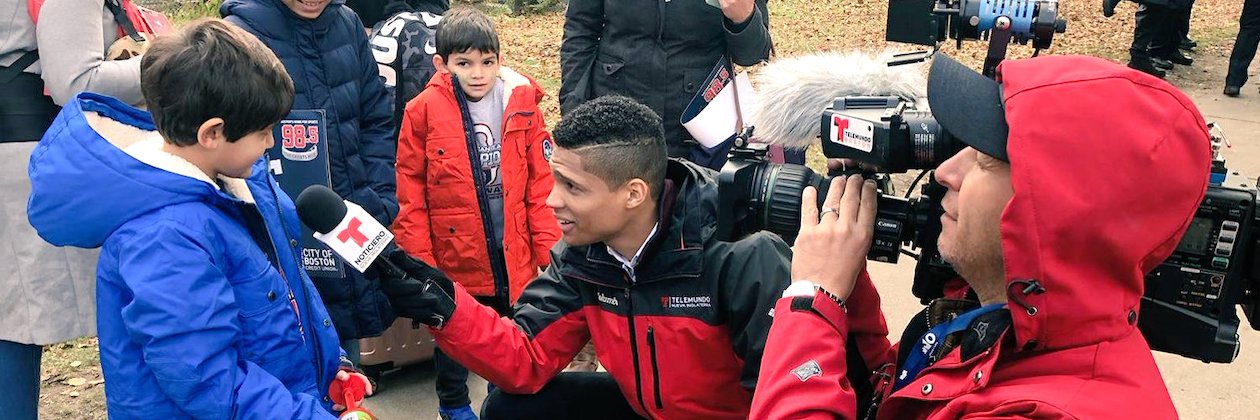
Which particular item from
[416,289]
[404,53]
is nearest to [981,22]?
[416,289]

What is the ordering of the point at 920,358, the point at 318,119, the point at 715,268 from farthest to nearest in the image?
1. the point at 318,119
2. the point at 715,268
3. the point at 920,358

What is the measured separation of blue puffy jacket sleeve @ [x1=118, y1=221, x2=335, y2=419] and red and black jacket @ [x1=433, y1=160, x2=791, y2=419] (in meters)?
0.55

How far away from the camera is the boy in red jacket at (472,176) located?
12.9ft

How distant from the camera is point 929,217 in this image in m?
1.96

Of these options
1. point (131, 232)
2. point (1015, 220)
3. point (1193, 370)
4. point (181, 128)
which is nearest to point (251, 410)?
point (131, 232)

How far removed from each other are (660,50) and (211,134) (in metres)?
2.25

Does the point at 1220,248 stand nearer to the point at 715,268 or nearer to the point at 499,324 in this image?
the point at 715,268

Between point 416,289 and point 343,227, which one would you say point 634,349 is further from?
point 343,227

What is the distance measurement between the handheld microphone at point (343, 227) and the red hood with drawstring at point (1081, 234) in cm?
131

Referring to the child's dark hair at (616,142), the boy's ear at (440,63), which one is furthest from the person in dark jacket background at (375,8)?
the child's dark hair at (616,142)

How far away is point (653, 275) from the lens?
2.72 metres

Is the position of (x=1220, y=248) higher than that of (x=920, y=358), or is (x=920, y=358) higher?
(x=1220, y=248)

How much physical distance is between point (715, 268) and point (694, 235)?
0.10m

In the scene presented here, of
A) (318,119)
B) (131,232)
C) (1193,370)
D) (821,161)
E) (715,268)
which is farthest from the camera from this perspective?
(821,161)
